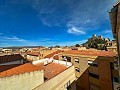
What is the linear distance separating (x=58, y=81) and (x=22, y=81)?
13.8 feet

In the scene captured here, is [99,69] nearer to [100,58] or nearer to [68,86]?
[100,58]

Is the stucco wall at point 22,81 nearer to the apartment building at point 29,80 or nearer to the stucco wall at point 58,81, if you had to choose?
the apartment building at point 29,80

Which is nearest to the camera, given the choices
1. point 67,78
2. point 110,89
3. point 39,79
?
point 39,79

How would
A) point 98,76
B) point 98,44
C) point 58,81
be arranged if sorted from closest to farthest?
point 58,81 < point 98,76 < point 98,44

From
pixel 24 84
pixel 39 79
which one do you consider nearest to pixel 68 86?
pixel 39 79

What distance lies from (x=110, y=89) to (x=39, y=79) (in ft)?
45.1

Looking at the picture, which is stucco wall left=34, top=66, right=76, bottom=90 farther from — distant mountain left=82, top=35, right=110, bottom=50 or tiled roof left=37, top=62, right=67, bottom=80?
distant mountain left=82, top=35, right=110, bottom=50

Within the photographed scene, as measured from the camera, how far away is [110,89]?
2130cm

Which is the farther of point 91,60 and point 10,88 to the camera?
point 91,60

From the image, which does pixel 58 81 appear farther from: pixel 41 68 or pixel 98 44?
pixel 98 44

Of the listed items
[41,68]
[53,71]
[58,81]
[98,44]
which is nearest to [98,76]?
[53,71]

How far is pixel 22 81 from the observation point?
1184 centimetres

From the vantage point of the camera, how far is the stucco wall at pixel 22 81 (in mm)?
10773

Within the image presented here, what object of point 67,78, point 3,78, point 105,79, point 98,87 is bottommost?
point 98,87
